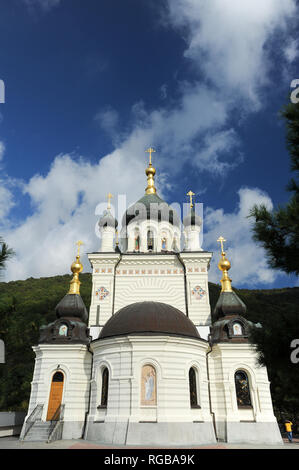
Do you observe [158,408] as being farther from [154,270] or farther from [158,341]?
[154,270]

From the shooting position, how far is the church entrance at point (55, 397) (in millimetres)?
15834

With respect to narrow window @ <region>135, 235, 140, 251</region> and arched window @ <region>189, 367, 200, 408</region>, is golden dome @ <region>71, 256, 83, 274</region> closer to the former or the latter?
narrow window @ <region>135, 235, 140, 251</region>

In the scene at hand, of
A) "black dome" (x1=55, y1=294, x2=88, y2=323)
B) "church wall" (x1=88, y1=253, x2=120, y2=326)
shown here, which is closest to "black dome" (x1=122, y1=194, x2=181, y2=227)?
"church wall" (x1=88, y1=253, x2=120, y2=326)

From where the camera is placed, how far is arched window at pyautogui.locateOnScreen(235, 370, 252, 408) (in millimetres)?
15984

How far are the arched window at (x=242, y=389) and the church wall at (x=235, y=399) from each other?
0.19m

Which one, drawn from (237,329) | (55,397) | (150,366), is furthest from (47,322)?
(150,366)

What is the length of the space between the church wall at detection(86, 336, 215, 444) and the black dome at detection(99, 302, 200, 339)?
0.39 meters

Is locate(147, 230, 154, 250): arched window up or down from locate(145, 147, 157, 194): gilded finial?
down

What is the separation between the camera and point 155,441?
12648 mm

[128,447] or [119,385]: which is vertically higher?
[119,385]
